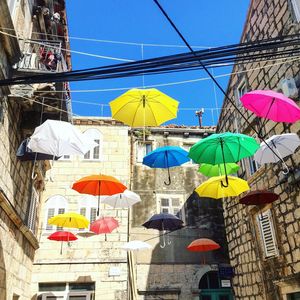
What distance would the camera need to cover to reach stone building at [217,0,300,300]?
9.12 metres

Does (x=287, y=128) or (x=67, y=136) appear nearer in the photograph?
(x=67, y=136)

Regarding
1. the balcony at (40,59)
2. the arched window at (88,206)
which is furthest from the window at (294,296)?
the balcony at (40,59)

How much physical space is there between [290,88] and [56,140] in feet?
21.0

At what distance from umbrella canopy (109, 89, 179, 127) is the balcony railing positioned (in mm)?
2222

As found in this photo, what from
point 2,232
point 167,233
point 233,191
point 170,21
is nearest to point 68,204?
point 167,233

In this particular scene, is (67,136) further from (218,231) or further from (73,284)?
(218,231)

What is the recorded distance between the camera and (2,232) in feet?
26.3

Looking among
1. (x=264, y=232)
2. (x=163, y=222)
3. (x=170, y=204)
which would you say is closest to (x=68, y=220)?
(x=163, y=222)

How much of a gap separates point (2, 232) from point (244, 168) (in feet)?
27.1

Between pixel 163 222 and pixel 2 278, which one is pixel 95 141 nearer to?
pixel 163 222

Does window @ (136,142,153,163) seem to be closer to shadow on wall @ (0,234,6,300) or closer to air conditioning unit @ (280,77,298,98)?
air conditioning unit @ (280,77,298,98)

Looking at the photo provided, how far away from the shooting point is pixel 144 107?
805cm

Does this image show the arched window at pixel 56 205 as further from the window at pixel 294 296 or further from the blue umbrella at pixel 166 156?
the window at pixel 294 296

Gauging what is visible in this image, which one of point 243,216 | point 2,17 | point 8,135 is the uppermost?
point 2,17
